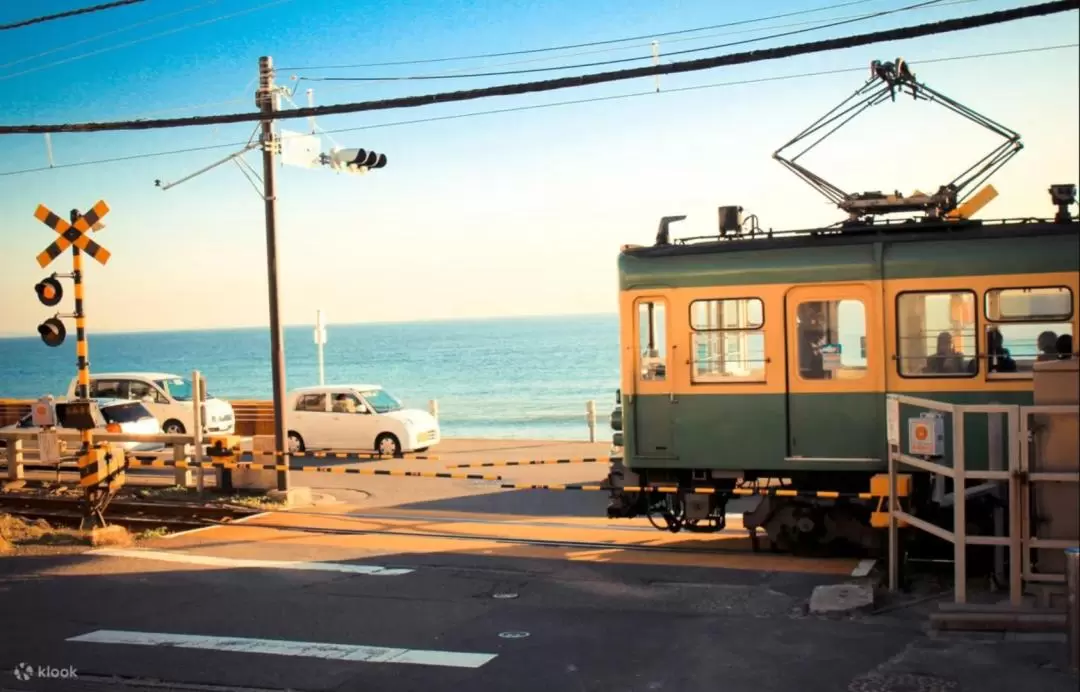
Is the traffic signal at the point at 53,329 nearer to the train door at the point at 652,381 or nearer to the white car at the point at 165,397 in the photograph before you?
the train door at the point at 652,381

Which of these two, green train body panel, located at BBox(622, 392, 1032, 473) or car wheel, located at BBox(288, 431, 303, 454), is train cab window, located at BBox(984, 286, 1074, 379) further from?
car wheel, located at BBox(288, 431, 303, 454)

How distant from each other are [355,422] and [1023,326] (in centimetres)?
1644

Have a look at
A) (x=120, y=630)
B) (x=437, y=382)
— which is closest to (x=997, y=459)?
(x=120, y=630)

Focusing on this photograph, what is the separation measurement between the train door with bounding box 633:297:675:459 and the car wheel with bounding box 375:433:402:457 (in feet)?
41.1

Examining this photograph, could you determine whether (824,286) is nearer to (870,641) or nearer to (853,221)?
(853,221)

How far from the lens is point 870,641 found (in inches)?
370

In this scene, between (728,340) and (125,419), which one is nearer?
(728,340)

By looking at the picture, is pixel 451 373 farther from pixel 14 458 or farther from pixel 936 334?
pixel 936 334

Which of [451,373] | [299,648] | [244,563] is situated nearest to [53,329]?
[244,563]

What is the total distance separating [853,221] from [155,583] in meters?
8.40

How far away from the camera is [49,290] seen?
14.9m

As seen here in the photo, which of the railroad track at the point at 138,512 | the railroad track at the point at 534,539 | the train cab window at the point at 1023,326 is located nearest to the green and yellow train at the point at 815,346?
the train cab window at the point at 1023,326

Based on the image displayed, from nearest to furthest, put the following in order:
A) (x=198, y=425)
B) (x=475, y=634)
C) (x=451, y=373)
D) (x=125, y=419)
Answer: (x=475, y=634), (x=198, y=425), (x=125, y=419), (x=451, y=373)

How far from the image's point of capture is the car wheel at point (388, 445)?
81.5ft
